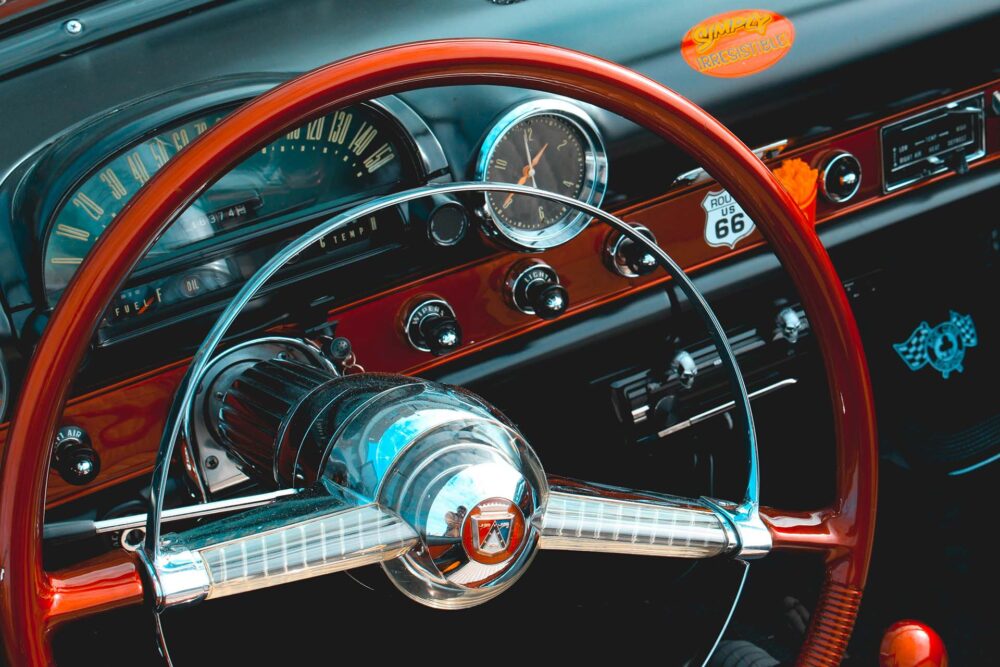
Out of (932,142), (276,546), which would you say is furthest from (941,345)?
(276,546)

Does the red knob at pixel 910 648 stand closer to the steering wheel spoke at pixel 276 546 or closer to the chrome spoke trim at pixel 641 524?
the chrome spoke trim at pixel 641 524

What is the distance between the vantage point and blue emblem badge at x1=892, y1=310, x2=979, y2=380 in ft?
6.83

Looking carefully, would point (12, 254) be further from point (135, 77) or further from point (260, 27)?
point (260, 27)

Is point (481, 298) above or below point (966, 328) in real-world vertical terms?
above

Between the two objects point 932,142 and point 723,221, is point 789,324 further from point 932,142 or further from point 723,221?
point 932,142

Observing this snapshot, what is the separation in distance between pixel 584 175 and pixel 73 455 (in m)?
0.73

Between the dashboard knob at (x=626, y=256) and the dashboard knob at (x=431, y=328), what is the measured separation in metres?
0.26

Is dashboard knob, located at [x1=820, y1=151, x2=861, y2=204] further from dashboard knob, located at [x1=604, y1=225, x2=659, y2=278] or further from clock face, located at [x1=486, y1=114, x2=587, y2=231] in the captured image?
clock face, located at [x1=486, y1=114, x2=587, y2=231]

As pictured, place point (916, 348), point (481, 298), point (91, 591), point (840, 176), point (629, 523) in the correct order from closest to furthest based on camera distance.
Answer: point (91, 591) → point (629, 523) → point (481, 298) → point (840, 176) → point (916, 348)

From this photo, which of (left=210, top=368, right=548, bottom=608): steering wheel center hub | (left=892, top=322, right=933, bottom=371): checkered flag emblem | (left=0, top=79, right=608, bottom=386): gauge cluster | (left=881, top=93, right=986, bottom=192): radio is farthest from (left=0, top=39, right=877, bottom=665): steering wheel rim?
(left=892, top=322, right=933, bottom=371): checkered flag emblem

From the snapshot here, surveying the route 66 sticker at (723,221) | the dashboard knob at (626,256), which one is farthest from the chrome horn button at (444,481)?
the route 66 sticker at (723,221)

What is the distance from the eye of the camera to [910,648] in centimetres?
121

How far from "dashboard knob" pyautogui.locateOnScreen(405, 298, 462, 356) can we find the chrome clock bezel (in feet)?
0.39

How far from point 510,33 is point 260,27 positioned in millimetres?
323
